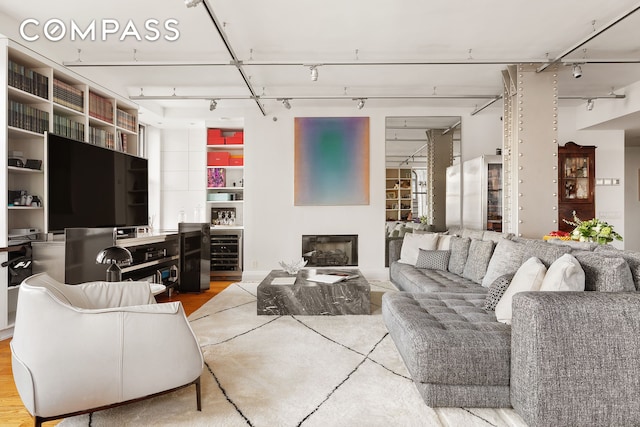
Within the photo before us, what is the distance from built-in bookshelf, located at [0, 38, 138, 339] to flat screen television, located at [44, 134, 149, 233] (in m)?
0.09

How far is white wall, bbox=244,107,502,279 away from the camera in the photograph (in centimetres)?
625

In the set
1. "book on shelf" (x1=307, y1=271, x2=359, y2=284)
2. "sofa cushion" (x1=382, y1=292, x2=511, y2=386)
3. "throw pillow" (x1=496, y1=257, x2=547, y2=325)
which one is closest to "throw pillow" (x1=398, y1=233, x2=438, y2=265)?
"book on shelf" (x1=307, y1=271, x2=359, y2=284)

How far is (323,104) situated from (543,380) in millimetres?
5158

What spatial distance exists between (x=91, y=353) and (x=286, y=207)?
4591 mm

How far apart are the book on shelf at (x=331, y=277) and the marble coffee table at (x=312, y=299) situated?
155 millimetres

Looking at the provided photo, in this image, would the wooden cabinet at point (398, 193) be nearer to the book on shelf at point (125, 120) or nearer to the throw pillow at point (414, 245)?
the throw pillow at point (414, 245)

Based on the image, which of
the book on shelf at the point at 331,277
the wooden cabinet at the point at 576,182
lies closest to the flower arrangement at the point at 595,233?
the book on shelf at the point at 331,277

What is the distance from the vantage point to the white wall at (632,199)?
8297mm

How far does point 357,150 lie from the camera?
6.27 m

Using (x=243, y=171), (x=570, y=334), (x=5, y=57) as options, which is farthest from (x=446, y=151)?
(x=5, y=57)

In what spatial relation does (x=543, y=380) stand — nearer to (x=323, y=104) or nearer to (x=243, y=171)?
(x=323, y=104)

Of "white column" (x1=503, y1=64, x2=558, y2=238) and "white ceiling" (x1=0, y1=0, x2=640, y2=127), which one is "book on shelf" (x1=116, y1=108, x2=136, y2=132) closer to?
"white ceiling" (x1=0, y1=0, x2=640, y2=127)

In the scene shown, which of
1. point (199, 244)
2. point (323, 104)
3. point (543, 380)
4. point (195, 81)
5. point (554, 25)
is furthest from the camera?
point (323, 104)

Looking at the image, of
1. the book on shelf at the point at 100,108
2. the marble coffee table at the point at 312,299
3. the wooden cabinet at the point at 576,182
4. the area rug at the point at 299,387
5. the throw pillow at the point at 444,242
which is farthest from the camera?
the wooden cabinet at the point at 576,182
